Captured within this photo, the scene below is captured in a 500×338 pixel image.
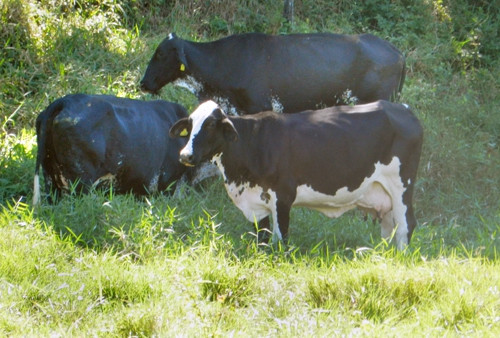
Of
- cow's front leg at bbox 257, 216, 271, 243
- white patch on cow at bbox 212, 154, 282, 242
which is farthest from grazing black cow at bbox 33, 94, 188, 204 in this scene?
cow's front leg at bbox 257, 216, 271, 243

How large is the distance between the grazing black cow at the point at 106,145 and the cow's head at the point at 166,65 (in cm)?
130

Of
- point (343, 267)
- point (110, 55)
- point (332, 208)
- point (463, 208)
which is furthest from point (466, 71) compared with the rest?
point (343, 267)

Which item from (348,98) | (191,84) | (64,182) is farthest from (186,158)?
(348,98)

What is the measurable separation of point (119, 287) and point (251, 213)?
1.84 meters

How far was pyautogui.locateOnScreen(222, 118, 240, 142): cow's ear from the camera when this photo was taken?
8.09 m

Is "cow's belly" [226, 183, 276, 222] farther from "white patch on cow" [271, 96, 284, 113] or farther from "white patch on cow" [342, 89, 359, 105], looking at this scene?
"white patch on cow" [342, 89, 359, 105]

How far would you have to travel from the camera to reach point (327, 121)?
8.47 m

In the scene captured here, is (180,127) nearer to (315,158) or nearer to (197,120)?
(197,120)

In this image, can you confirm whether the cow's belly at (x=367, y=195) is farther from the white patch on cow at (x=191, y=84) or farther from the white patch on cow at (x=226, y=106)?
the white patch on cow at (x=191, y=84)

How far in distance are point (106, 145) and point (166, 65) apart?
248 centimetres

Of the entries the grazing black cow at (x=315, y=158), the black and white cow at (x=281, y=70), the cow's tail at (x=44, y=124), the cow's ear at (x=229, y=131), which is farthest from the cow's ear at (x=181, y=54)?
the cow's ear at (x=229, y=131)

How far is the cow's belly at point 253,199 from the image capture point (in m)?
8.21

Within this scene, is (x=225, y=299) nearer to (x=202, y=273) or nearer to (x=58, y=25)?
(x=202, y=273)

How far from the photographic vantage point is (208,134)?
809 centimetres
